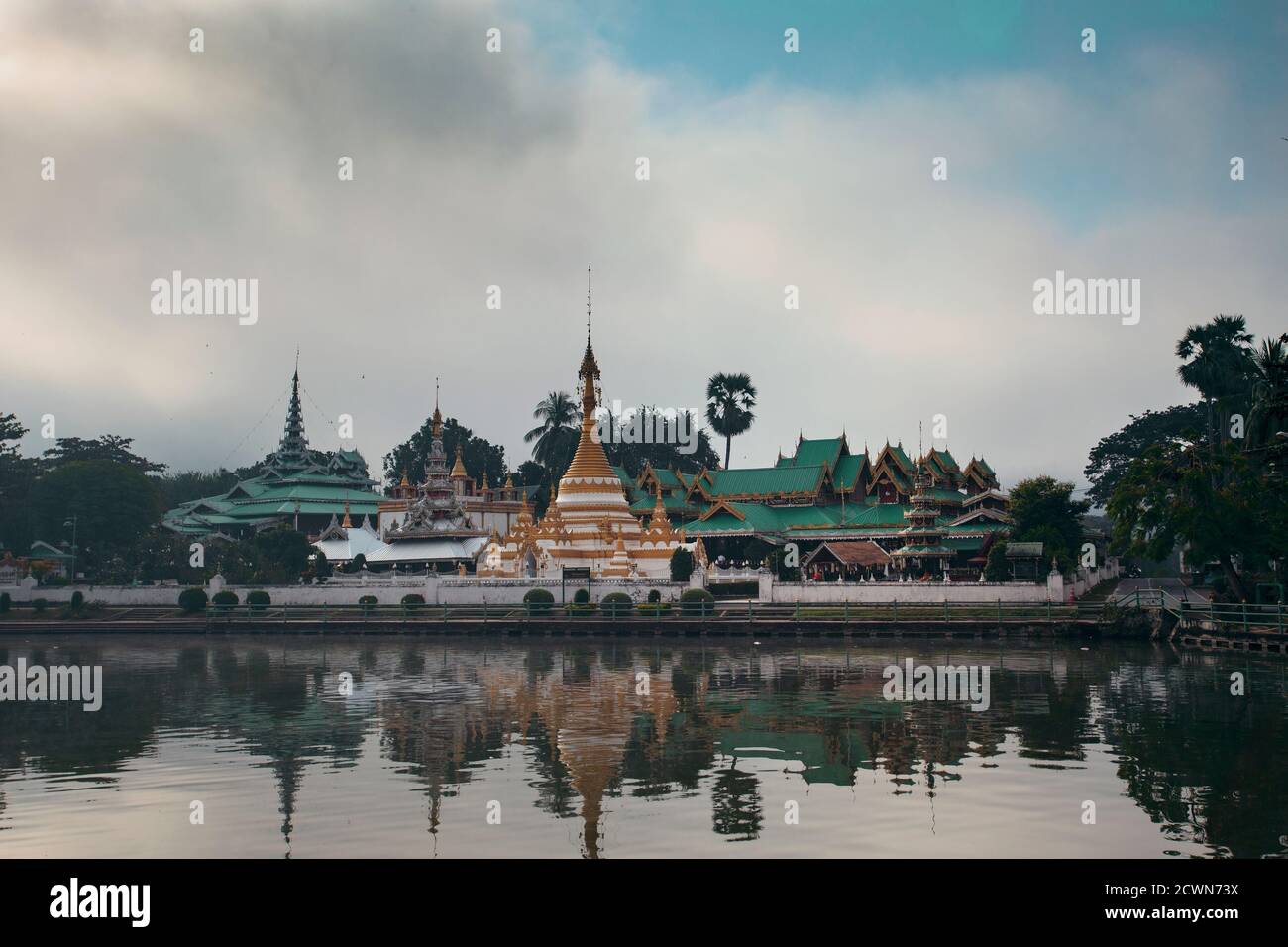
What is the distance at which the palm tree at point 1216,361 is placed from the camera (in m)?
64.4

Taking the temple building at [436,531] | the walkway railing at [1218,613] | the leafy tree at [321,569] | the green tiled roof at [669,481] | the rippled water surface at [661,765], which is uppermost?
the green tiled roof at [669,481]

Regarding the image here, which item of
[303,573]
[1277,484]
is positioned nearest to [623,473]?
[303,573]

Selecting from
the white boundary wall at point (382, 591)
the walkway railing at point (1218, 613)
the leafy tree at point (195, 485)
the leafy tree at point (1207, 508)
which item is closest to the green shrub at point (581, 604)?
the white boundary wall at point (382, 591)

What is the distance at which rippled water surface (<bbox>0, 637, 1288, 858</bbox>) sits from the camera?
56.7 feet

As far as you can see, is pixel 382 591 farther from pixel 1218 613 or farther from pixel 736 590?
pixel 1218 613

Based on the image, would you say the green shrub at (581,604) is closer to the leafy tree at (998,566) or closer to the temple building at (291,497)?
the leafy tree at (998,566)

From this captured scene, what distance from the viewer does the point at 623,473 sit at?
88.4m

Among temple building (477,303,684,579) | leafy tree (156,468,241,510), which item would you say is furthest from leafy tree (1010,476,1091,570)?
leafy tree (156,468,241,510)

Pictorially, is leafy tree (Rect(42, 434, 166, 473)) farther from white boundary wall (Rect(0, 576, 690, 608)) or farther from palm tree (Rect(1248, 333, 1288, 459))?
palm tree (Rect(1248, 333, 1288, 459))

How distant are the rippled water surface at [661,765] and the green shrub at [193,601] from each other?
24821mm

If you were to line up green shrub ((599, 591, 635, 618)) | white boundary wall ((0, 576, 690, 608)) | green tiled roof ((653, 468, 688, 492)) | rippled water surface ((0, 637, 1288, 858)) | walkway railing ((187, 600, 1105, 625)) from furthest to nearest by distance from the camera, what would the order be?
green tiled roof ((653, 468, 688, 492)) → white boundary wall ((0, 576, 690, 608)) → green shrub ((599, 591, 635, 618)) → walkway railing ((187, 600, 1105, 625)) → rippled water surface ((0, 637, 1288, 858))

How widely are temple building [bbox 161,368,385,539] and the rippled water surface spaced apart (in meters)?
61.3
